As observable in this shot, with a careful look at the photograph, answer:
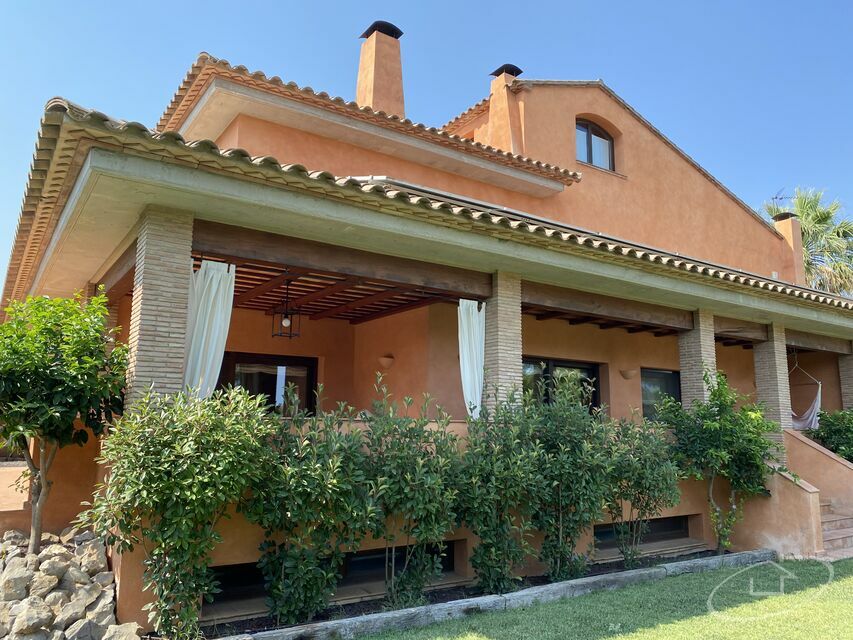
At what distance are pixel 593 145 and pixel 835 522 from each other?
893 centimetres

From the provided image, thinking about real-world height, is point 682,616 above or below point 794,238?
below

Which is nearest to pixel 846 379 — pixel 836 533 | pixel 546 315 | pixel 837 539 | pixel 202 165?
pixel 836 533

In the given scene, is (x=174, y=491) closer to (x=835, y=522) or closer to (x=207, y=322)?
(x=207, y=322)

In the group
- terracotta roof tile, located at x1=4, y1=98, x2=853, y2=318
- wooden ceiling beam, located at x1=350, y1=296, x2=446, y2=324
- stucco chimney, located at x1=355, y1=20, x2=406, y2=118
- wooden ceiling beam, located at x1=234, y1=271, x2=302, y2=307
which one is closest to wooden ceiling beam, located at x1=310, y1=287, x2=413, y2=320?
wooden ceiling beam, located at x1=350, y1=296, x2=446, y2=324

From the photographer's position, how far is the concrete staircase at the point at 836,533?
31.2 ft

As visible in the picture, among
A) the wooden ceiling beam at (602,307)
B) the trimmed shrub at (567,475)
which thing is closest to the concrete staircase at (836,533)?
the wooden ceiling beam at (602,307)

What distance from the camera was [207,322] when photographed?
653 cm

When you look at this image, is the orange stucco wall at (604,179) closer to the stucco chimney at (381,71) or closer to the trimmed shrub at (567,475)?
the stucco chimney at (381,71)

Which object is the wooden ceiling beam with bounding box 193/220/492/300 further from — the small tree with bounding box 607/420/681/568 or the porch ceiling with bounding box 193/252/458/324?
the small tree with bounding box 607/420/681/568

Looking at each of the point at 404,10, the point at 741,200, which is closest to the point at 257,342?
the point at 404,10

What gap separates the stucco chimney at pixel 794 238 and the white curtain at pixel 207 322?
1599 cm

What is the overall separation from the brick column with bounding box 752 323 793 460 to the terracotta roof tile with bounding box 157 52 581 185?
5003mm

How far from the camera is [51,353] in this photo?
620 centimetres

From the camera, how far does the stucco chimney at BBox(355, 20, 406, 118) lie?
12.4 m
